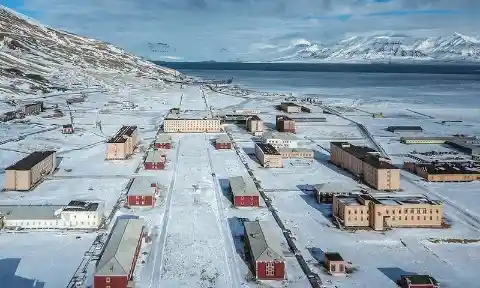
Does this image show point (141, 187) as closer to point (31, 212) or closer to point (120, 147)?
point (31, 212)

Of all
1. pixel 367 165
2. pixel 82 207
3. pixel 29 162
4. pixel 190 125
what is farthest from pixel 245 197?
pixel 190 125

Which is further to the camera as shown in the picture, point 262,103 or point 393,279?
→ point 262,103

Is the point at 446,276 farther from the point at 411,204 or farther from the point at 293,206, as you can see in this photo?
the point at 293,206

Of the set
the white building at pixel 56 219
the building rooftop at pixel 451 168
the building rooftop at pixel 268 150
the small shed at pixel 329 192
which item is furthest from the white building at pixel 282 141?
the white building at pixel 56 219

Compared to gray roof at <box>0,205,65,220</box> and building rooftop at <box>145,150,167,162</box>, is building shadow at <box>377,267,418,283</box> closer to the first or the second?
gray roof at <box>0,205,65,220</box>

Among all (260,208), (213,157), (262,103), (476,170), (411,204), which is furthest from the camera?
(262,103)

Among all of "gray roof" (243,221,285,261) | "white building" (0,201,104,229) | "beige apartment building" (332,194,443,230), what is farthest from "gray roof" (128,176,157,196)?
"beige apartment building" (332,194,443,230)

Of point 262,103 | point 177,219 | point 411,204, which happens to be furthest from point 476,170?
point 262,103
